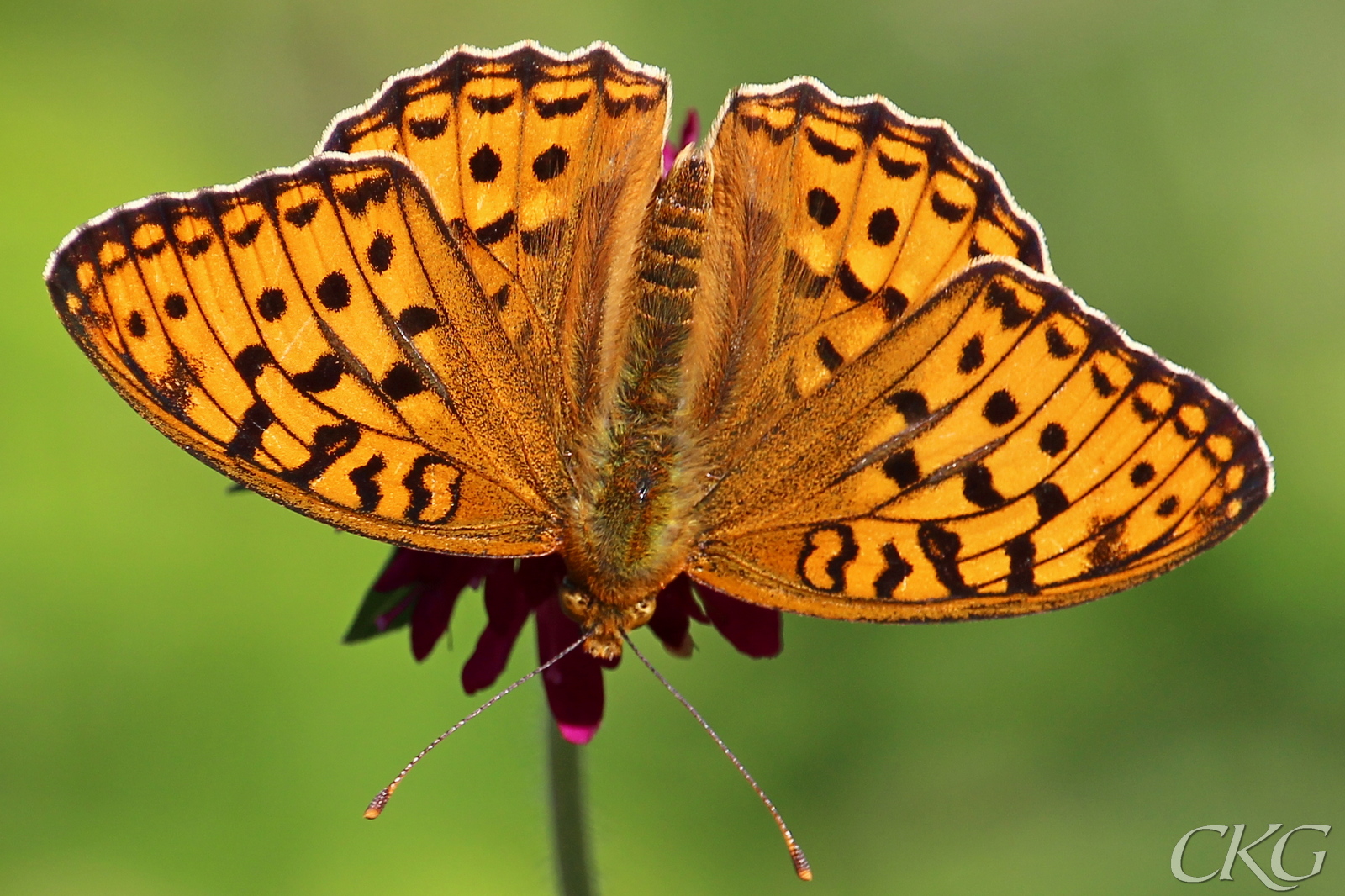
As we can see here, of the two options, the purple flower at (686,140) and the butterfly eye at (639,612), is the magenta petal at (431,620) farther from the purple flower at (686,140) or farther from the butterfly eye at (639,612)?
the purple flower at (686,140)

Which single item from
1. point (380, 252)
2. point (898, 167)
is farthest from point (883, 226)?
point (380, 252)

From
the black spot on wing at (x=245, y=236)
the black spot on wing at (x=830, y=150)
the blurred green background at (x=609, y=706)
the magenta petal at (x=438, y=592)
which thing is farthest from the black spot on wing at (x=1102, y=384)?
the blurred green background at (x=609, y=706)

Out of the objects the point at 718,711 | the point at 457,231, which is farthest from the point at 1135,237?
the point at 457,231

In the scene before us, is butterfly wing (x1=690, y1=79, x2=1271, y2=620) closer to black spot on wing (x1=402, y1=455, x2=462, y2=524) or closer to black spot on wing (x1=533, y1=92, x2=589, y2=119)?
black spot on wing (x1=533, y1=92, x2=589, y2=119)

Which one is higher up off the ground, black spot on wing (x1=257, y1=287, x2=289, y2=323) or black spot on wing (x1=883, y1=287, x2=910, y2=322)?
black spot on wing (x1=883, y1=287, x2=910, y2=322)

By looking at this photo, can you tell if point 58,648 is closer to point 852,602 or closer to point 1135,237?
point 852,602

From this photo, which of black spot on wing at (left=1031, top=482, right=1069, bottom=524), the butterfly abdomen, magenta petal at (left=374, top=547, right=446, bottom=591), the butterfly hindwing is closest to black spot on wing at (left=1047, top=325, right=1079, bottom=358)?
the butterfly hindwing

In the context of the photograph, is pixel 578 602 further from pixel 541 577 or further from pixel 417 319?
pixel 417 319
